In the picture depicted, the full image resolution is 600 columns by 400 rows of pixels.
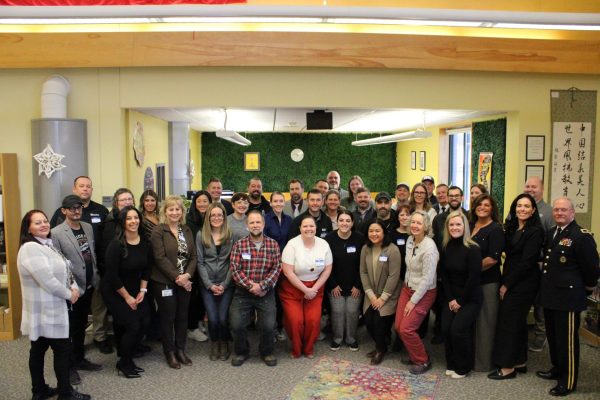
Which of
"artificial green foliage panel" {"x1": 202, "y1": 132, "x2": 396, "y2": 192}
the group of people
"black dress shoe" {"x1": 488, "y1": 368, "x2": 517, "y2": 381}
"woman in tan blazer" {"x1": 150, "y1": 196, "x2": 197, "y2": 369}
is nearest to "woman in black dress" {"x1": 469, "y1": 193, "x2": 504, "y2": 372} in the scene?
the group of people

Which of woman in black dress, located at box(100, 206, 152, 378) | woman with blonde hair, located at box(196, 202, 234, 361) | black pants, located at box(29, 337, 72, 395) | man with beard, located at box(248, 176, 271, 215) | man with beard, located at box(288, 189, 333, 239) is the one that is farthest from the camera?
man with beard, located at box(248, 176, 271, 215)

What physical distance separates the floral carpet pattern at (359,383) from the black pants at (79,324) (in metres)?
1.78

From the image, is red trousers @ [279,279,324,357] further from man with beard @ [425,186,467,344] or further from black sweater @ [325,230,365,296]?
→ man with beard @ [425,186,467,344]

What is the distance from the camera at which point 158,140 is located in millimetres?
7586

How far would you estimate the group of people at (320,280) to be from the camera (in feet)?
12.3

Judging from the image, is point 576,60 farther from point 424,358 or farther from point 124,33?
point 124,33

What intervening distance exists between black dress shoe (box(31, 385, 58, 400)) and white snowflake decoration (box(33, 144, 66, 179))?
239cm

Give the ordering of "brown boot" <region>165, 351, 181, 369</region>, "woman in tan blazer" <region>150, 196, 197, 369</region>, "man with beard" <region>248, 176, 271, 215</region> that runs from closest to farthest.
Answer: "woman in tan blazer" <region>150, 196, 197, 369</region>
"brown boot" <region>165, 351, 181, 369</region>
"man with beard" <region>248, 176, 271, 215</region>

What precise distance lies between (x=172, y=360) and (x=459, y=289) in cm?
243

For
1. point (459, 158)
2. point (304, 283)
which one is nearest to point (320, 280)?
point (304, 283)

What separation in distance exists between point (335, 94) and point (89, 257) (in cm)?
305

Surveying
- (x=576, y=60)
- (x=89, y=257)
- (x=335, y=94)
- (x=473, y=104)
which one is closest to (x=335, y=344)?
(x=89, y=257)

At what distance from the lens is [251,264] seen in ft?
14.2

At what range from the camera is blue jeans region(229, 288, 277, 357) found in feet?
14.4
